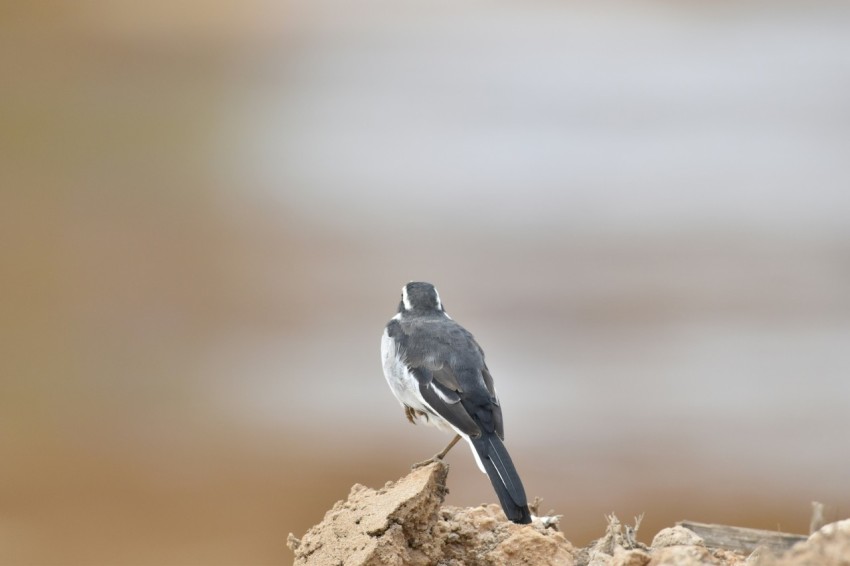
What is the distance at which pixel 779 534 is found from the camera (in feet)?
17.9

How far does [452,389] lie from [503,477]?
650 millimetres

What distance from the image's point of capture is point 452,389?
5426 mm

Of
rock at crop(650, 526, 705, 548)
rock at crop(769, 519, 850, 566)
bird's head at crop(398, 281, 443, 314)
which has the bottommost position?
rock at crop(769, 519, 850, 566)

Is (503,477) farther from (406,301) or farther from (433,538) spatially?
(406,301)

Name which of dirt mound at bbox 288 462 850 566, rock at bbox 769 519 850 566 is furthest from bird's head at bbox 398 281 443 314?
rock at bbox 769 519 850 566

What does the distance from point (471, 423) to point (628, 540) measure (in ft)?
3.03

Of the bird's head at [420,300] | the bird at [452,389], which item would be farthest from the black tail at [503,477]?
the bird's head at [420,300]

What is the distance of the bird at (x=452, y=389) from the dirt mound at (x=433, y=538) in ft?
0.90

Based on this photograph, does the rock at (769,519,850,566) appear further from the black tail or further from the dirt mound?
the black tail

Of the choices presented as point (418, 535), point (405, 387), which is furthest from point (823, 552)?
point (405, 387)

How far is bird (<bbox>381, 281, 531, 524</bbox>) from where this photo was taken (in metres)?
5.00

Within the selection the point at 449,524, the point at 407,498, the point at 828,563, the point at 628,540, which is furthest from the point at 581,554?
the point at 828,563

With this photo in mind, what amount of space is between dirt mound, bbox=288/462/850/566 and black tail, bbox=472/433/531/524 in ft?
0.81

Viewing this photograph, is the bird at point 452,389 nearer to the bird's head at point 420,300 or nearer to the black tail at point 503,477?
the black tail at point 503,477
